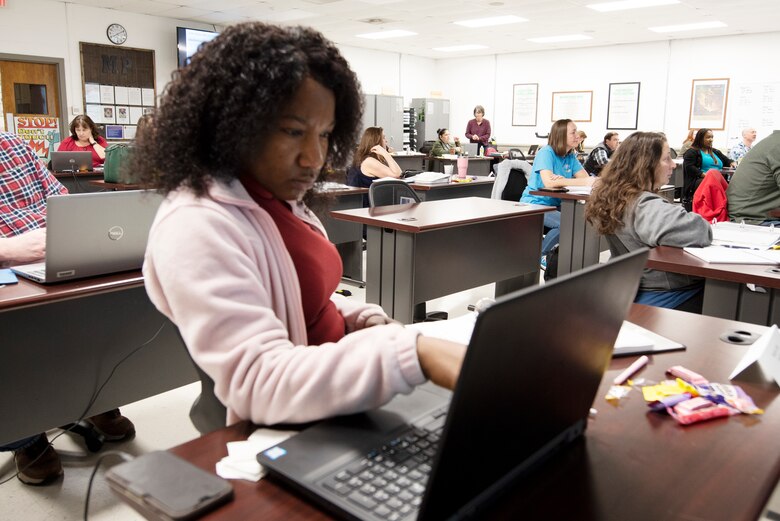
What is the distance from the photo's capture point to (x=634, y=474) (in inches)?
30.0

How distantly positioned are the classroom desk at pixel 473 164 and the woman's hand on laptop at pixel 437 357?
7.59 meters

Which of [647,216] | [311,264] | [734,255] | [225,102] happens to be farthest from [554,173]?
[225,102]

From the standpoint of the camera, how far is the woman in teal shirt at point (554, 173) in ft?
14.8

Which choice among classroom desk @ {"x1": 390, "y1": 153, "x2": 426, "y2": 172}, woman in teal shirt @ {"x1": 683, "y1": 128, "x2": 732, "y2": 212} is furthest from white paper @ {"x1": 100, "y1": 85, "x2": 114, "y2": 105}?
woman in teal shirt @ {"x1": 683, "y1": 128, "x2": 732, "y2": 212}

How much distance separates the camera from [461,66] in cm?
1310

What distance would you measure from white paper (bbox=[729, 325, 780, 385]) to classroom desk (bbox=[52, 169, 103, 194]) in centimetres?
504

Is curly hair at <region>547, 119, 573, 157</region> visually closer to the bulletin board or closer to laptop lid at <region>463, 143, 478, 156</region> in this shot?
laptop lid at <region>463, 143, 478, 156</region>

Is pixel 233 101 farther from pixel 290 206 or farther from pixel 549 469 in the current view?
pixel 549 469

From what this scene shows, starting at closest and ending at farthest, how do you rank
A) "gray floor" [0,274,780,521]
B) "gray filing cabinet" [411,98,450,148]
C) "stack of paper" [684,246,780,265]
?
1. "gray floor" [0,274,780,521]
2. "stack of paper" [684,246,780,265]
3. "gray filing cabinet" [411,98,450,148]

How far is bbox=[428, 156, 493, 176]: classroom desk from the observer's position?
8266mm

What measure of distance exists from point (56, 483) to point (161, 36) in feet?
26.5

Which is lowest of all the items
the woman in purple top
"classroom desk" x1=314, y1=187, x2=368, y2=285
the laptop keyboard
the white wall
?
"classroom desk" x1=314, y1=187, x2=368, y2=285

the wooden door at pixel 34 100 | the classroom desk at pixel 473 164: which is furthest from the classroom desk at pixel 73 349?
the wooden door at pixel 34 100

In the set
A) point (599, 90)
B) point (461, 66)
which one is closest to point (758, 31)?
point (599, 90)
